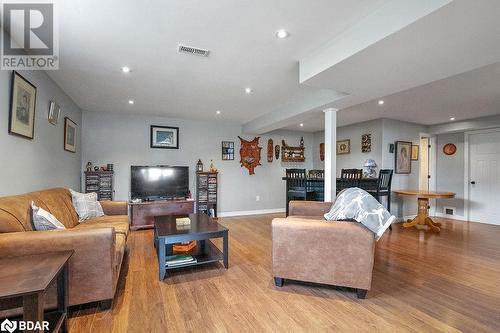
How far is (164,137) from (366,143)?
4500mm

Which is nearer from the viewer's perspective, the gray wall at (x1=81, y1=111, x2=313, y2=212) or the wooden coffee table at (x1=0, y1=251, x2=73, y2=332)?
the wooden coffee table at (x1=0, y1=251, x2=73, y2=332)

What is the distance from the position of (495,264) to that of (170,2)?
169 inches

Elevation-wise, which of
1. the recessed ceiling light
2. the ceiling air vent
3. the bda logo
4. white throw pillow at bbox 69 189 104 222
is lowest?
the bda logo

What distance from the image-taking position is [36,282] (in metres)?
1.19

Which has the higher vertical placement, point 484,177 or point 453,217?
point 484,177

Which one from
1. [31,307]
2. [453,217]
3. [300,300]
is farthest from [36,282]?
[453,217]

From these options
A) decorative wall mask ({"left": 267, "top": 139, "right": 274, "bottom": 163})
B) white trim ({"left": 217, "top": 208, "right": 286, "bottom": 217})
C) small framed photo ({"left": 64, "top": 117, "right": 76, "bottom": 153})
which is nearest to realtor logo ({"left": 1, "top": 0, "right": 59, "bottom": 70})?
small framed photo ({"left": 64, "top": 117, "right": 76, "bottom": 153})

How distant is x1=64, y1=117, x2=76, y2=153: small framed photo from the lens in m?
3.71

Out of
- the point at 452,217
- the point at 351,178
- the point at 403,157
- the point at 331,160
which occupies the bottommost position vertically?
the point at 452,217

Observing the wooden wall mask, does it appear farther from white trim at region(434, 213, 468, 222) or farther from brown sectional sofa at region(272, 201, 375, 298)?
white trim at region(434, 213, 468, 222)

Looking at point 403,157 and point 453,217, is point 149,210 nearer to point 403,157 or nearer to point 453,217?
point 403,157

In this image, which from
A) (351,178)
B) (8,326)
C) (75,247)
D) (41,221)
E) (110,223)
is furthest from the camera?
(351,178)

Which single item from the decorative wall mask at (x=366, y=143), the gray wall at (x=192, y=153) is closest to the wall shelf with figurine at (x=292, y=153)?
the gray wall at (x=192, y=153)

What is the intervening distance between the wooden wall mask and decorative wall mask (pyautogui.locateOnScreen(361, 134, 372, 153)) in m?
2.44
